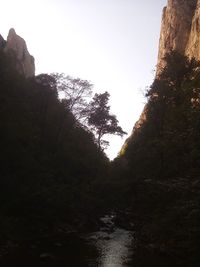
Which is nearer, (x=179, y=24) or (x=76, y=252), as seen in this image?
(x=76, y=252)

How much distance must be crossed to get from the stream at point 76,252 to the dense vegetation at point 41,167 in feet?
6.45

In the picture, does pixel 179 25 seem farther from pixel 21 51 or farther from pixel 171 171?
pixel 171 171

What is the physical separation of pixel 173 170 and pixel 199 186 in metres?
13.6

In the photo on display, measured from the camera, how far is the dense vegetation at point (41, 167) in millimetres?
24109

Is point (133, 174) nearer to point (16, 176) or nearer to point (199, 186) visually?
point (16, 176)

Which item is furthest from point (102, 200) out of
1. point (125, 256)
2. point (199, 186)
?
point (199, 186)

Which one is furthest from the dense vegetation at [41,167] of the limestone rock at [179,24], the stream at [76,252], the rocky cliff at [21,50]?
the limestone rock at [179,24]

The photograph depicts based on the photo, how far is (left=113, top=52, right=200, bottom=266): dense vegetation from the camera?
1644cm

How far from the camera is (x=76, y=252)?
1945cm

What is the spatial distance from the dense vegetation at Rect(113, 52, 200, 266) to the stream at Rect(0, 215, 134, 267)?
5.20ft

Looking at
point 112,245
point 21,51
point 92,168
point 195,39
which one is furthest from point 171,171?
point 21,51

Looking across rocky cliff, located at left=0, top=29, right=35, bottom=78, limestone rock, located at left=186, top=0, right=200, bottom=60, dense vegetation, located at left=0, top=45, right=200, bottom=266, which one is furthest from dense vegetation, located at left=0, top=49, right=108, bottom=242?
→ limestone rock, located at left=186, top=0, right=200, bottom=60

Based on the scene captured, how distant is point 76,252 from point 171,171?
46.3 ft

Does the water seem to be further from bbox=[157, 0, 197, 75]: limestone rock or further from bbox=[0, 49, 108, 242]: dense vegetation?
bbox=[157, 0, 197, 75]: limestone rock
